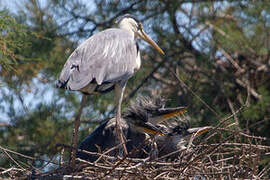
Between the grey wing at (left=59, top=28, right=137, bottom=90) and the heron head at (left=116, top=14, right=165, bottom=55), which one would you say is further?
the heron head at (left=116, top=14, right=165, bottom=55)

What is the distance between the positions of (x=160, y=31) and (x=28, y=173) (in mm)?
2455

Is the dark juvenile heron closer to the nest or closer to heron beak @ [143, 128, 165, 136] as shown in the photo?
heron beak @ [143, 128, 165, 136]

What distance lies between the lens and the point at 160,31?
583cm

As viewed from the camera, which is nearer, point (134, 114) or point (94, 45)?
point (94, 45)

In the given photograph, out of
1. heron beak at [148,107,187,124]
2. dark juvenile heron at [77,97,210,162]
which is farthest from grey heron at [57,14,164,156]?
heron beak at [148,107,187,124]

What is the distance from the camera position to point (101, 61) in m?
4.14

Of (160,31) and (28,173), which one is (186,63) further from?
(28,173)

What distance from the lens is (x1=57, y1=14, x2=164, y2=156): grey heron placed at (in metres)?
3.88

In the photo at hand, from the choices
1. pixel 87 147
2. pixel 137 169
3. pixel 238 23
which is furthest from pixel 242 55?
pixel 137 169

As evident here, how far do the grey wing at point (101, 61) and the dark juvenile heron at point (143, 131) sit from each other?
47cm

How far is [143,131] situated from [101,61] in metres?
0.85

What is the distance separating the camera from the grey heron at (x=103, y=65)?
388 centimetres

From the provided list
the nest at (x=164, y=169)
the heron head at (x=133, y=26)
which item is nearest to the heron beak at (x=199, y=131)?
the nest at (x=164, y=169)

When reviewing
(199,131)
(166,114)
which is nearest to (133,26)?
(166,114)
